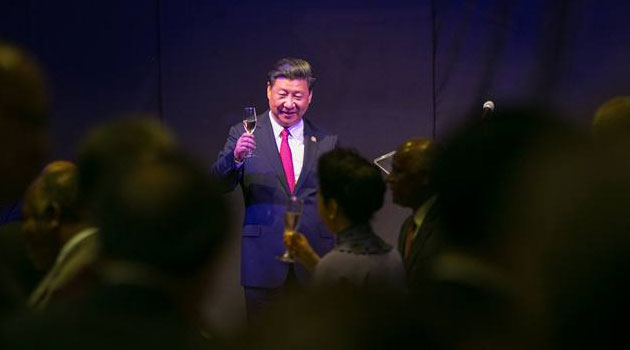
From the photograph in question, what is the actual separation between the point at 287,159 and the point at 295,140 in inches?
3.7

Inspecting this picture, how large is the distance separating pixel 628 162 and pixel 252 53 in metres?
4.00

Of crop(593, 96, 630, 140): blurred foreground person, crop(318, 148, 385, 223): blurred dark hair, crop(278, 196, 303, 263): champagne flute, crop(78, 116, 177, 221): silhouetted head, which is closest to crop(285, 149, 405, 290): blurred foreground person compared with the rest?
crop(318, 148, 385, 223): blurred dark hair

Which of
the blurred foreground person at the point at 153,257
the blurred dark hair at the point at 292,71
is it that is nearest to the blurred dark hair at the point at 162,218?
the blurred foreground person at the point at 153,257

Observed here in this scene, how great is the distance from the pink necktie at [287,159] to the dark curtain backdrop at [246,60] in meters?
1.01

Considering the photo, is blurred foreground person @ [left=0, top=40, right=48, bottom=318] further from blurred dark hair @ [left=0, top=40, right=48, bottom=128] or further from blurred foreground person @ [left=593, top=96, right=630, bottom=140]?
blurred foreground person @ [left=593, top=96, right=630, bottom=140]

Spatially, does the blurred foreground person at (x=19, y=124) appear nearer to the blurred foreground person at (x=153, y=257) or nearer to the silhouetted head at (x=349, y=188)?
the blurred foreground person at (x=153, y=257)

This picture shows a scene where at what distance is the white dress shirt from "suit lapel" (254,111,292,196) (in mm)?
22

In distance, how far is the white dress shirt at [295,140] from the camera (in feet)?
12.6

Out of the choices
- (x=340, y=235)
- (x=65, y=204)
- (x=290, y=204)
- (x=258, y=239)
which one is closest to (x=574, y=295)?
(x=65, y=204)

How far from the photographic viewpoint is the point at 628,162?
98cm

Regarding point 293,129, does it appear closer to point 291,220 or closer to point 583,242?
point 291,220

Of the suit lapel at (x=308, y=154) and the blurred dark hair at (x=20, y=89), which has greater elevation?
the blurred dark hair at (x=20, y=89)

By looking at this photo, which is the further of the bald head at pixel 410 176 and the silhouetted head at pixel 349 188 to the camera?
the bald head at pixel 410 176

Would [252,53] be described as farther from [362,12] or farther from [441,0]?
[441,0]
